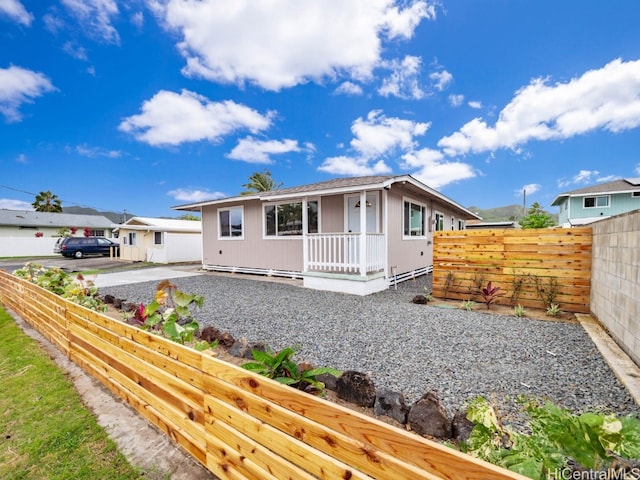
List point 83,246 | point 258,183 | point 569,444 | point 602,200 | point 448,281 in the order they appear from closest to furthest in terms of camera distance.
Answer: point 569,444, point 448,281, point 83,246, point 602,200, point 258,183

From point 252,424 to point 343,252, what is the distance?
687cm

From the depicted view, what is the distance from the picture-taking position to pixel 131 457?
198 cm

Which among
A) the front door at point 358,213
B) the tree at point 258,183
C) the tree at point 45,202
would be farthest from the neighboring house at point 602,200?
the tree at point 45,202

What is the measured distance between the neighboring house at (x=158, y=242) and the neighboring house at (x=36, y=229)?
1151cm

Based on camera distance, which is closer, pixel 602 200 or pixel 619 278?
pixel 619 278

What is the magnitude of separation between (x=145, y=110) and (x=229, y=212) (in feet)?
37.8

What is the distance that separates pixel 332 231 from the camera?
8.66 m

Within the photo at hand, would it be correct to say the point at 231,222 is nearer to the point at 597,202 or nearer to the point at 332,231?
the point at 332,231

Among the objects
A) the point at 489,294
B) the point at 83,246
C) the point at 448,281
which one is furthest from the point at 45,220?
the point at 489,294

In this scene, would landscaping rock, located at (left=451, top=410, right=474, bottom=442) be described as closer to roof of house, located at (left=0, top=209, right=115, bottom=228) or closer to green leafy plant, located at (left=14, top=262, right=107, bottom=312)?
green leafy plant, located at (left=14, top=262, right=107, bottom=312)

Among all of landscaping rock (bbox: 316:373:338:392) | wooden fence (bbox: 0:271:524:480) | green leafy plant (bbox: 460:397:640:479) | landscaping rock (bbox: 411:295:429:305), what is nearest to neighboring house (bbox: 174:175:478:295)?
landscaping rock (bbox: 411:295:429:305)

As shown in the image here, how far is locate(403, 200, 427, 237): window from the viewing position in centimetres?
925

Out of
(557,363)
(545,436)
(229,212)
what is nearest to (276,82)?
(229,212)

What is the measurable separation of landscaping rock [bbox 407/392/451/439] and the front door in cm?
627
